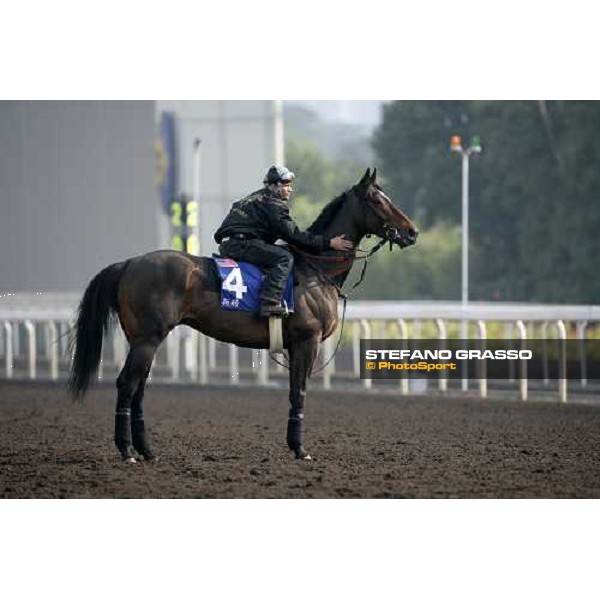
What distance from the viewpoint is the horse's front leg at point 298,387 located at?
30.8 ft

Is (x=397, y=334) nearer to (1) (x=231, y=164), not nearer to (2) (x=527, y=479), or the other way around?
(1) (x=231, y=164)

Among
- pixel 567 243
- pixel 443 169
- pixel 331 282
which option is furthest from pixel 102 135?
pixel 443 169

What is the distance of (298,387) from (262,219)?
1.13m

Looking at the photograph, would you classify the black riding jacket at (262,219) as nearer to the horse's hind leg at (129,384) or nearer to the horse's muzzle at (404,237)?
the horse's muzzle at (404,237)

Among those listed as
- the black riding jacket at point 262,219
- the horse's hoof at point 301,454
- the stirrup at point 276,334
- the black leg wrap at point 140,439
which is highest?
the black riding jacket at point 262,219

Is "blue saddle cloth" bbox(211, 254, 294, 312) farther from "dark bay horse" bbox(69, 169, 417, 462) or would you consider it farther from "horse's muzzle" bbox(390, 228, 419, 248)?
"horse's muzzle" bbox(390, 228, 419, 248)

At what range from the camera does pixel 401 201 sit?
3195 cm

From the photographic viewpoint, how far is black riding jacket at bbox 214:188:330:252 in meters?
9.41

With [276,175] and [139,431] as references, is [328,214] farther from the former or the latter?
[139,431]

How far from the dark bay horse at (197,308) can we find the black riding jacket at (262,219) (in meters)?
0.25

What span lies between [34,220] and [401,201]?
16873 mm

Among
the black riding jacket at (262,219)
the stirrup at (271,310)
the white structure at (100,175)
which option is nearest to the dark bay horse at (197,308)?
the stirrup at (271,310)

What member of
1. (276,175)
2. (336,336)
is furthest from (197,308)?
(336,336)

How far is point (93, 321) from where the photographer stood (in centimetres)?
946
